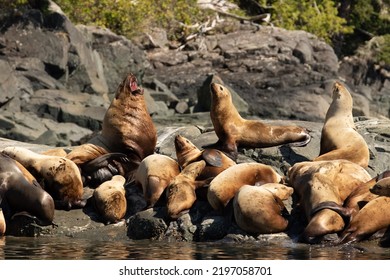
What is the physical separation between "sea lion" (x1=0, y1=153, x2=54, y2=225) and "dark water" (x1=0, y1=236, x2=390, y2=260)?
730 mm

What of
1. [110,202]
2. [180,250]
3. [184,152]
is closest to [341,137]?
[184,152]

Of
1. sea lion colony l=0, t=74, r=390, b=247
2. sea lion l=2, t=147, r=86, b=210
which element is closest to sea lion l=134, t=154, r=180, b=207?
sea lion colony l=0, t=74, r=390, b=247

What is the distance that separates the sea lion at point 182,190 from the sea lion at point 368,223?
2027 millimetres

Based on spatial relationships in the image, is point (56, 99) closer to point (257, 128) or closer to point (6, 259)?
point (257, 128)

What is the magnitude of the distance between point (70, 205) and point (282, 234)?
2.98 meters

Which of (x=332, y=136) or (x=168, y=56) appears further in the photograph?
(x=168, y=56)

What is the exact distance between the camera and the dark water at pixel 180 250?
9.27m

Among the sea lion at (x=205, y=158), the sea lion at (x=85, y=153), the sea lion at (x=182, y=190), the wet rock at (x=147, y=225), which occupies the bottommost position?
the wet rock at (x=147, y=225)

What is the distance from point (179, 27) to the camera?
121 feet

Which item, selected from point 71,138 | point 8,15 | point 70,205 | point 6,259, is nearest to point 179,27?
point 8,15

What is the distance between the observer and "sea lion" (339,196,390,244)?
994 cm

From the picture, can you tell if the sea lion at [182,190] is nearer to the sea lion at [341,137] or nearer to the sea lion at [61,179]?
the sea lion at [61,179]

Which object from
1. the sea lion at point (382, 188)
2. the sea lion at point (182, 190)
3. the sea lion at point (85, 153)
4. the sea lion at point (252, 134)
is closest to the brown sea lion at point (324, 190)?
the sea lion at point (382, 188)

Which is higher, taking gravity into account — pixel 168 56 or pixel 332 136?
pixel 332 136
